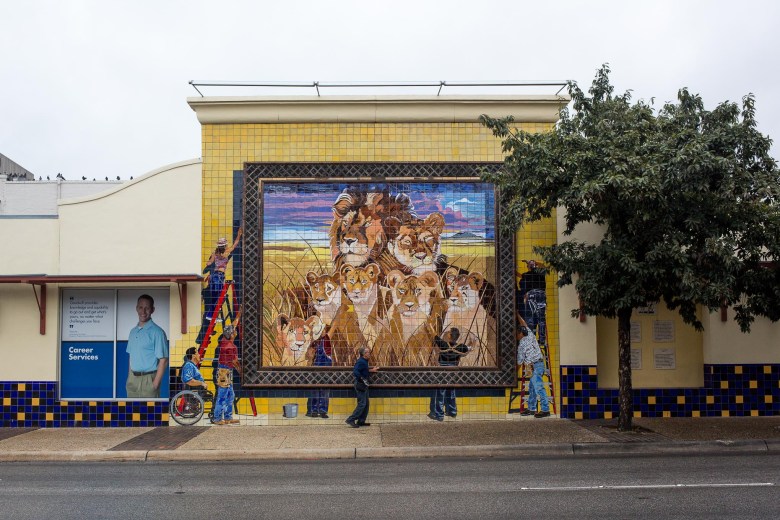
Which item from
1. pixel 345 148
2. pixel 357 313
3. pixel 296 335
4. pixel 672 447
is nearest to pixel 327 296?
pixel 357 313

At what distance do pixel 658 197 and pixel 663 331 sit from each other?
4.95 meters

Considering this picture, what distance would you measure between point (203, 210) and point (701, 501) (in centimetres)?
1057

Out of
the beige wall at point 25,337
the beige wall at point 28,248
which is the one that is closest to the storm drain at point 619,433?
the beige wall at point 25,337

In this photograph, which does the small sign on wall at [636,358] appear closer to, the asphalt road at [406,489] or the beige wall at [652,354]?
the beige wall at [652,354]

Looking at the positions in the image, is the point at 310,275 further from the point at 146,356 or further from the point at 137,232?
the point at 146,356

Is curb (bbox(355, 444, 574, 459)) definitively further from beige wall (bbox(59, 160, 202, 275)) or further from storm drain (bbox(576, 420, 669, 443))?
beige wall (bbox(59, 160, 202, 275))

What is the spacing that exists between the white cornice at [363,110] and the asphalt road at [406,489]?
6994 millimetres

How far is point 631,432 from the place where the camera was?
13578 millimetres

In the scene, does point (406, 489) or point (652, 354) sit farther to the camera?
point (652, 354)

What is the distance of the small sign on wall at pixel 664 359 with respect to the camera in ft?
52.3

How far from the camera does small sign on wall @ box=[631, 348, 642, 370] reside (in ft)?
52.1

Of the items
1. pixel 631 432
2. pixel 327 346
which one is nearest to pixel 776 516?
pixel 631 432

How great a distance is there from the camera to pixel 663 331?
52.7 feet

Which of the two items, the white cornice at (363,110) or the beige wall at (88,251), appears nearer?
the beige wall at (88,251)
